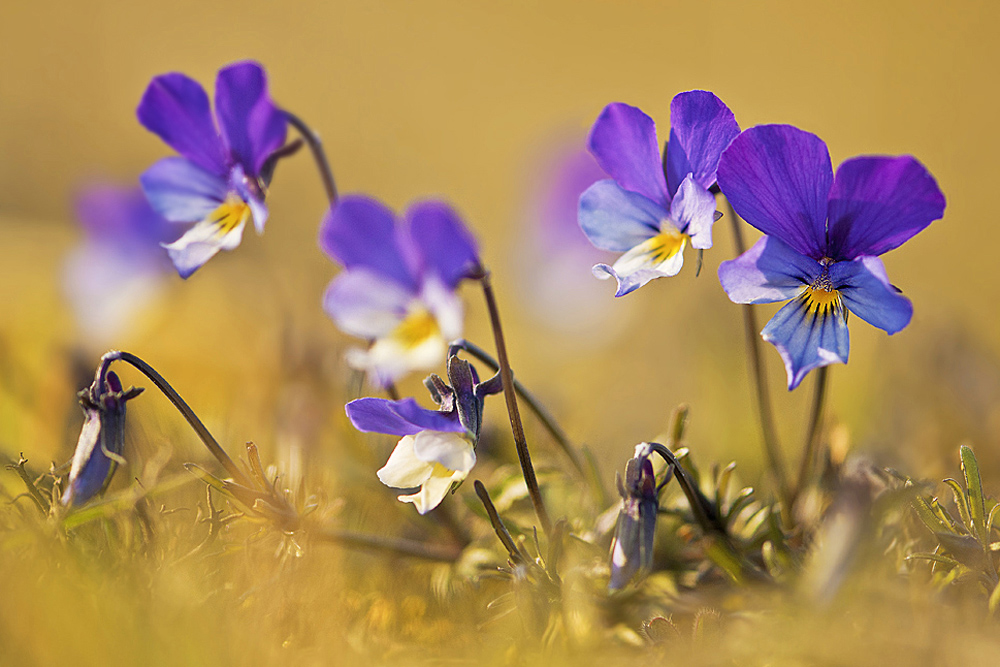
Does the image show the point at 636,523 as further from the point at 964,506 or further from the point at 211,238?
the point at 211,238

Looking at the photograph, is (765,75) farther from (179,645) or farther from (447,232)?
(179,645)

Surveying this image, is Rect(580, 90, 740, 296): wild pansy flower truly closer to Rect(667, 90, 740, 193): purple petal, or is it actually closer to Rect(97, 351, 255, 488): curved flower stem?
Rect(667, 90, 740, 193): purple petal

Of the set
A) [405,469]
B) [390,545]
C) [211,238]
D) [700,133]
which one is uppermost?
[700,133]

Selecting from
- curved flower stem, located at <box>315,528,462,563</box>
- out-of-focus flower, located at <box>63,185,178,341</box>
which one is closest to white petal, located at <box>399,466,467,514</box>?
curved flower stem, located at <box>315,528,462,563</box>

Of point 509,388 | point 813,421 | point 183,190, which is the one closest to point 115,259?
point 183,190

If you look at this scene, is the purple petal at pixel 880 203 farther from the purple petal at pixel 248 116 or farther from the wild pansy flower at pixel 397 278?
the purple petal at pixel 248 116

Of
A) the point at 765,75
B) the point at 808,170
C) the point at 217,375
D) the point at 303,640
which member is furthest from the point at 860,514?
the point at 765,75
